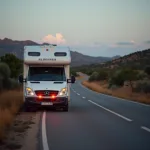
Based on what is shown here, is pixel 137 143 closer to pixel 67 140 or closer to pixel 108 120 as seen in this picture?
pixel 67 140

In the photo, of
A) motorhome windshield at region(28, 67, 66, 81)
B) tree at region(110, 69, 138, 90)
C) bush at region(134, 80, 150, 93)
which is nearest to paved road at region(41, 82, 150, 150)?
motorhome windshield at region(28, 67, 66, 81)

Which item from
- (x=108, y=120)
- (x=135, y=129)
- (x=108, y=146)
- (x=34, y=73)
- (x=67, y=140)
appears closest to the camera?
(x=108, y=146)

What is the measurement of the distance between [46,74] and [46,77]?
0.25 meters

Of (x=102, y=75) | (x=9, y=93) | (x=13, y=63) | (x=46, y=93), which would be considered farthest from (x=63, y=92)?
(x=102, y=75)

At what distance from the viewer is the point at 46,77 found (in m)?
18.5

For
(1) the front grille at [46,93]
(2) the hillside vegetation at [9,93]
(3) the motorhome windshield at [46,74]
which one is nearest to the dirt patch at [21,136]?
(2) the hillside vegetation at [9,93]

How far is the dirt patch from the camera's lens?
9125mm

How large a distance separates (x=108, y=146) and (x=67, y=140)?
1336mm

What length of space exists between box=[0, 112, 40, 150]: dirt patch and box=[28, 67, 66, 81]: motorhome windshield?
4.41 m

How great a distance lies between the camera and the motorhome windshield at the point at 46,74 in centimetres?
1836

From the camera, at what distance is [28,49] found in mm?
18297

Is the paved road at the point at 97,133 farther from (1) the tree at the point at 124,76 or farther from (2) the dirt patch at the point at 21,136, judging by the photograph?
(1) the tree at the point at 124,76

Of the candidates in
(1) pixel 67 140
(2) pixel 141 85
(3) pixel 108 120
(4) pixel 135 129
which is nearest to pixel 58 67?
(3) pixel 108 120

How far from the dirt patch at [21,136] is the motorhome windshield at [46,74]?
14.5ft
